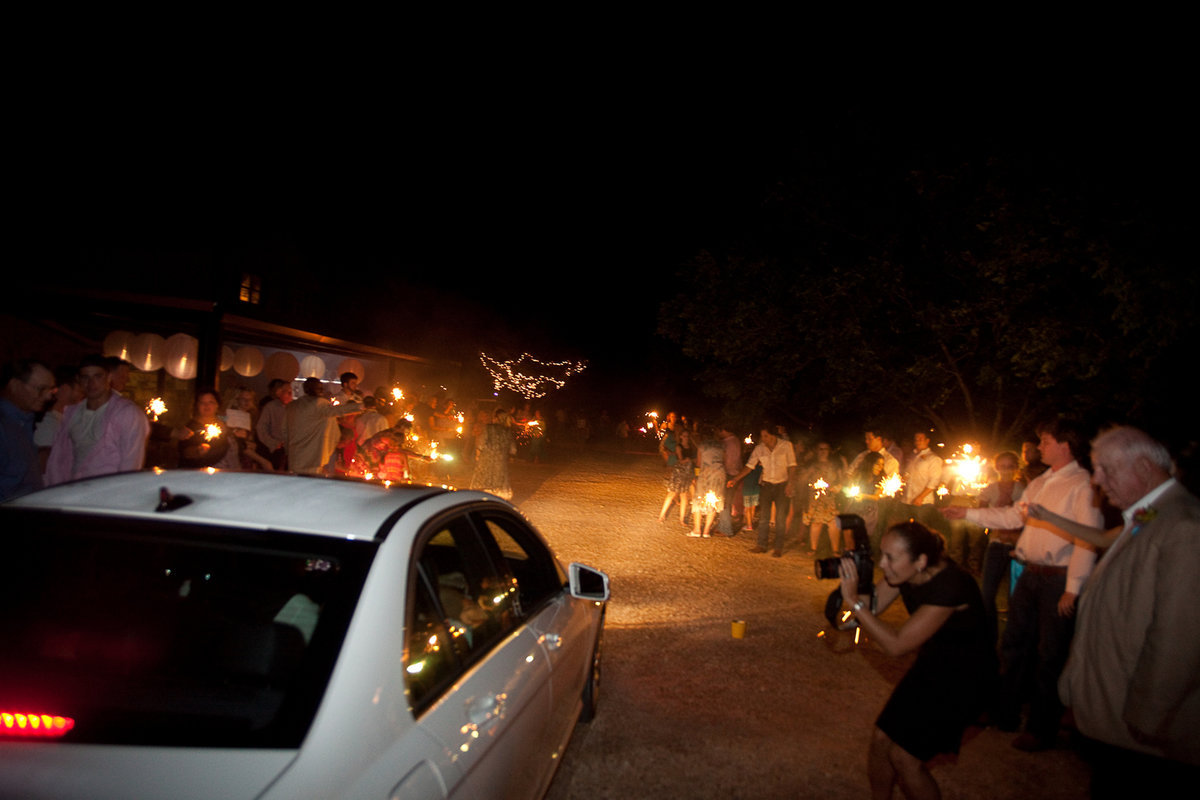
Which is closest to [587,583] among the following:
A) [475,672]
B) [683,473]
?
[475,672]

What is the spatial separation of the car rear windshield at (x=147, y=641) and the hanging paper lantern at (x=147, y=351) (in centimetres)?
1430

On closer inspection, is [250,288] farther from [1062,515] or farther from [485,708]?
[485,708]

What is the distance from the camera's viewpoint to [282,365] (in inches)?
752

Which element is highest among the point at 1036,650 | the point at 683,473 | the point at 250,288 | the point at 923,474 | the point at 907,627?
the point at 250,288

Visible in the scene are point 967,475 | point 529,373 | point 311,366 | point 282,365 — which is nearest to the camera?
point 967,475

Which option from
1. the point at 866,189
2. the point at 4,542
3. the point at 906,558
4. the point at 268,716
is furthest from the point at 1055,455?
the point at 866,189

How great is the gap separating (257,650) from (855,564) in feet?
7.74

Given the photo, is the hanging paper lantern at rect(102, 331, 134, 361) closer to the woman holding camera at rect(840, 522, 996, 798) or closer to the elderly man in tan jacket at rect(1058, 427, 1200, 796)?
the woman holding camera at rect(840, 522, 996, 798)

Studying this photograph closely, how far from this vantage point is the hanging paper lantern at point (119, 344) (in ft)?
45.8

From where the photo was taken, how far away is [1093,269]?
433 inches

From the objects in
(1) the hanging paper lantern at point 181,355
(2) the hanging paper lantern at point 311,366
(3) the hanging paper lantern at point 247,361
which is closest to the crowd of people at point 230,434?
(3) the hanging paper lantern at point 247,361

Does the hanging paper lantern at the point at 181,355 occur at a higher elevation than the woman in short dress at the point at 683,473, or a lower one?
higher

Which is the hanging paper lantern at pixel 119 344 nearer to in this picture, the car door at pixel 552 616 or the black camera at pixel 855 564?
the car door at pixel 552 616

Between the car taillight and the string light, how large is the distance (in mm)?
37498
